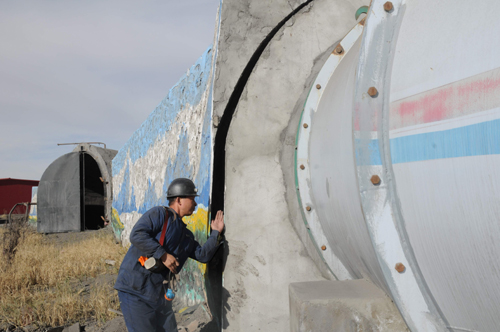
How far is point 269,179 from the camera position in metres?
2.68

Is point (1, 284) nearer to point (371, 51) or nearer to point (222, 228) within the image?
point (222, 228)

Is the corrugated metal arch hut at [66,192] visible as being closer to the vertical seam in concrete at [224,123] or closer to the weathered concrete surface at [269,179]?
the vertical seam in concrete at [224,123]

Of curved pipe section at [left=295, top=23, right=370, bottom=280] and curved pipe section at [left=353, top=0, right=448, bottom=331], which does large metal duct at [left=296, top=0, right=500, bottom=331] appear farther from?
curved pipe section at [left=295, top=23, right=370, bottom=280]

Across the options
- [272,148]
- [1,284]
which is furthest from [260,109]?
[1,284]

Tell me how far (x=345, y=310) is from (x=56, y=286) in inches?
209

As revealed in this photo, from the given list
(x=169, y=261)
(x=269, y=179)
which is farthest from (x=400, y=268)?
(x=169, y=261)

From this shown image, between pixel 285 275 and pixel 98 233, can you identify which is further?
pixel 98 233

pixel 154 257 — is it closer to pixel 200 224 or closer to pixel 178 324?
pixel 200 224

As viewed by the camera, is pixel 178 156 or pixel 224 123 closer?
pixel 224 123

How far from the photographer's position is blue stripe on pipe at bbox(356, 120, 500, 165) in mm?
994

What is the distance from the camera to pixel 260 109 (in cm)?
276

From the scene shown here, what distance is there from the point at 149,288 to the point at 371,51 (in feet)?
7.79

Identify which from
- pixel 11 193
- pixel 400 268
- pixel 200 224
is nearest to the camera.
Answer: pixel 400 268

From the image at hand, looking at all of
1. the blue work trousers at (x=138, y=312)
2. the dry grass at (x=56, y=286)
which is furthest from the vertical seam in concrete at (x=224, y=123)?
the dry grass at (x=56, y=286)
